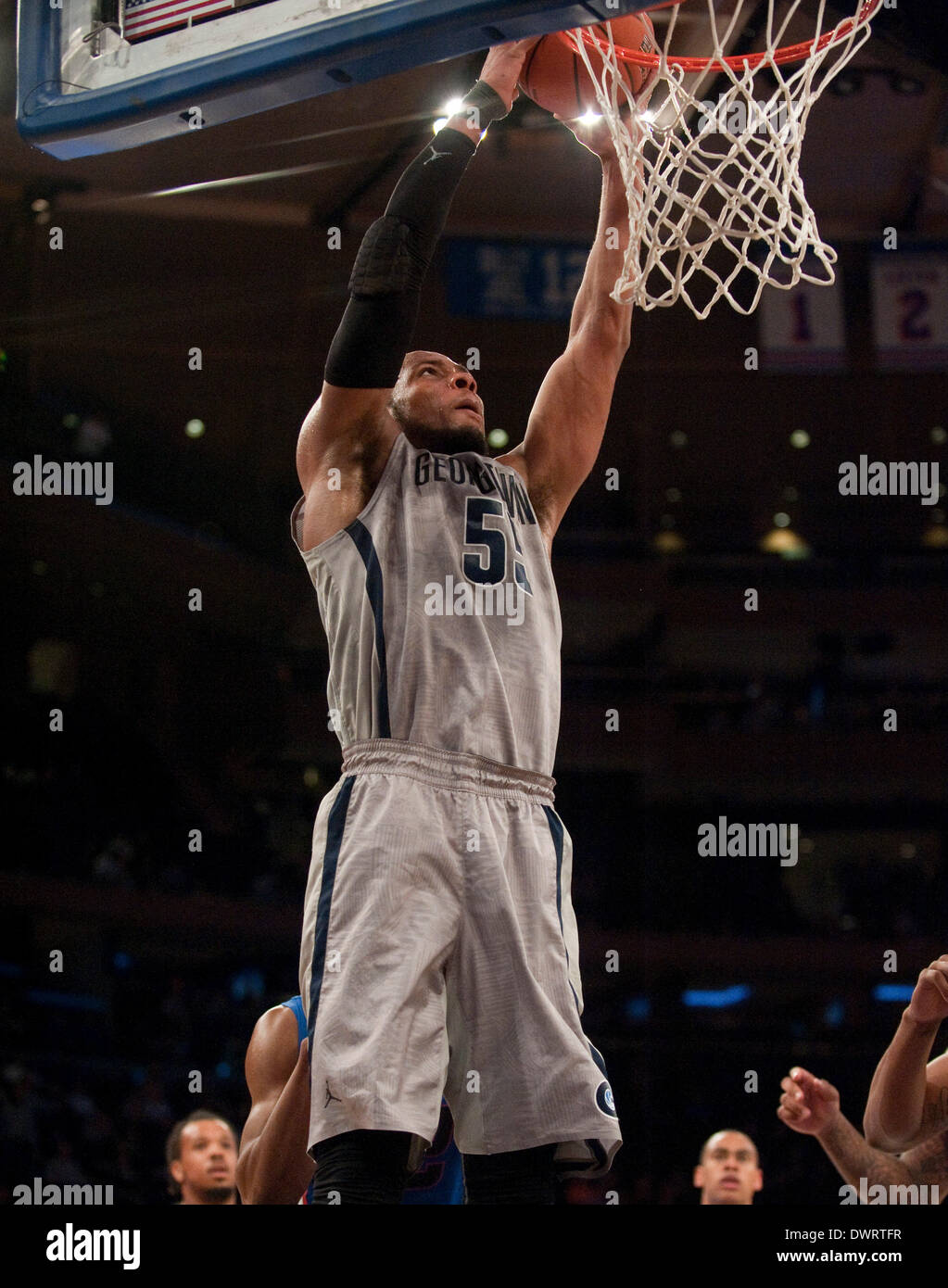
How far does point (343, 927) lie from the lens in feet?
7.57

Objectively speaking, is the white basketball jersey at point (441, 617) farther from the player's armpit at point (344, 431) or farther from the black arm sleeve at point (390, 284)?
the black arm sleeve at point (390, 284)

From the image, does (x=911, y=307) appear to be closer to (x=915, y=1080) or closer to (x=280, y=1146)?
(x=915, y=1080)

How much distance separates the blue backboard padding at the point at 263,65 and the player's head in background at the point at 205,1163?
3.01m

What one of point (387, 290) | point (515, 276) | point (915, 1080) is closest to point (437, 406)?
point (387, 290)

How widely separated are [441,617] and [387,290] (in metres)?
0.56

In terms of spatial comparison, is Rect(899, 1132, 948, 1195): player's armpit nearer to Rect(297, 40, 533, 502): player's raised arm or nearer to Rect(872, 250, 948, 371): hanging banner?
Rect(297, 40, 533, 502): player's raised arm

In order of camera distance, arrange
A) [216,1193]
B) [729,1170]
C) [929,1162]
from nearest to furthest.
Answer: [929,1162]
[216,1193]
[729,1170]

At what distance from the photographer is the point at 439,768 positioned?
241 cm

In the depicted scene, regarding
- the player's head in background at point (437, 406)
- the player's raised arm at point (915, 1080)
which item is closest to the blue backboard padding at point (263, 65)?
the player's head in background at point (437, 406)

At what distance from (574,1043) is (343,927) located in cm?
40

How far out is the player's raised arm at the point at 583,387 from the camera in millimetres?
2896

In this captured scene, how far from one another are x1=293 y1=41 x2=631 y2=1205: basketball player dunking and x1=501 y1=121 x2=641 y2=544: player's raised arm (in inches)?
0.7

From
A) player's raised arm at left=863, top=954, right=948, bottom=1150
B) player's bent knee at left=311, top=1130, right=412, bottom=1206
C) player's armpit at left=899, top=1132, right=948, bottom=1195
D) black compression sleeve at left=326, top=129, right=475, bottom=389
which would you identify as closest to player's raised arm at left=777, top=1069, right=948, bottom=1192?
player's armpit at left=899, top=1132, right=948, bottom=1195

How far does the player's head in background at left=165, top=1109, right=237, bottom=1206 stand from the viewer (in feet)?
14.8
